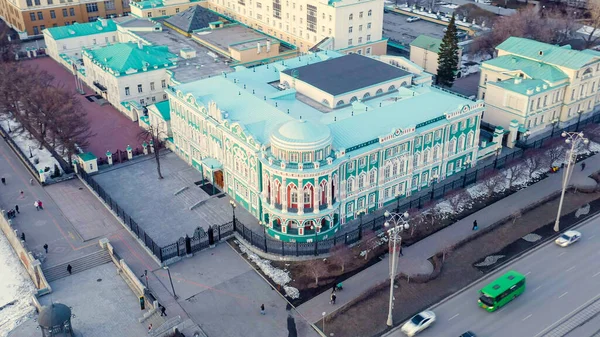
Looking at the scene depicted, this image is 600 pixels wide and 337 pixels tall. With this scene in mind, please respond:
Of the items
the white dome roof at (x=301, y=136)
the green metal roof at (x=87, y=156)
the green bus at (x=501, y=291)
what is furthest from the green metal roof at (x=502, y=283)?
the green metal roof at (x=87, y=156)

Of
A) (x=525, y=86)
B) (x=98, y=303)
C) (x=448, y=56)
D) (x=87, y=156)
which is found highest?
(x=448, y=56)

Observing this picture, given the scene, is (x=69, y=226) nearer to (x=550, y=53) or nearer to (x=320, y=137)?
(x=320, y=137)

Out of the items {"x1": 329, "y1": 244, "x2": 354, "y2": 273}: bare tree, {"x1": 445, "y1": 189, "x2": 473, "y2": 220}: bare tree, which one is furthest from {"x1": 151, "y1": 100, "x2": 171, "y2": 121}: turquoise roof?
{"x1": 445, "y1": 189, "x2": 473, "y2": 220}: bare tree

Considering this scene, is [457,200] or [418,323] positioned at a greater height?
[457,200]

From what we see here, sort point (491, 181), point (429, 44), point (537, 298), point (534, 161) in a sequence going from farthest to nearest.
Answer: point (429, 44), point (534, 161), point (491, 181), point (537, 298)

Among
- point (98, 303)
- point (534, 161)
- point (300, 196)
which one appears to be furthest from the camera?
point (534, 161)

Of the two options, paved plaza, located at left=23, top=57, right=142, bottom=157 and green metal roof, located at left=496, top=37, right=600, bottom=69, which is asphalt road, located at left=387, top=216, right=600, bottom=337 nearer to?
green metal roof, located at left=496, top=37, right=600, bottom=69

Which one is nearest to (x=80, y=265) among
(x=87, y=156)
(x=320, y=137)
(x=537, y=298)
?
(x=87, y=156)

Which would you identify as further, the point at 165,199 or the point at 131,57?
the point at 131,57
